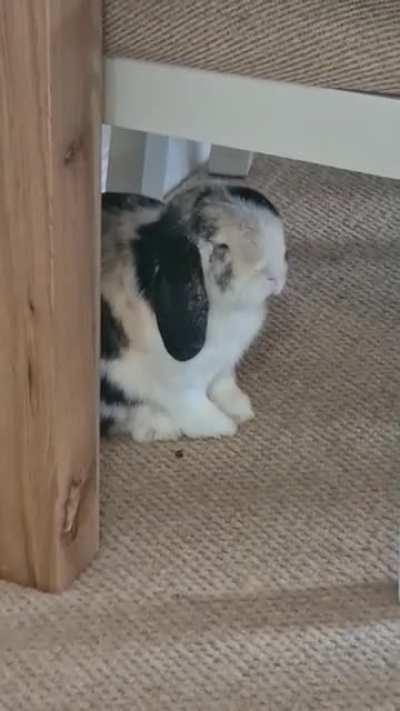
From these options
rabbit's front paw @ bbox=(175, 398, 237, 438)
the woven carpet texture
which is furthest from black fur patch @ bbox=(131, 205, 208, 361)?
the woven carpet texture

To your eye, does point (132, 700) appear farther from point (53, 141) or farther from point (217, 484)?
point (53, 141)

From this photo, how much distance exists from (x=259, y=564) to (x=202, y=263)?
0.88 ft

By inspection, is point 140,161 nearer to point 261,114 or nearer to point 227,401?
point 227,401

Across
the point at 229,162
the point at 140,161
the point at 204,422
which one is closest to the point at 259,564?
the point at 204,422

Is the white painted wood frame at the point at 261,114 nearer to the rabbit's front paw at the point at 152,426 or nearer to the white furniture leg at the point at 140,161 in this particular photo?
the rabbit's front paw at the point at 152,426

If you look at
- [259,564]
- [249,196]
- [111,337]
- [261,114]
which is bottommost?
[259,564]

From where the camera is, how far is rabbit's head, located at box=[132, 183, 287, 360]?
3.38 feet

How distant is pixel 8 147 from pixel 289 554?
46 centimetres

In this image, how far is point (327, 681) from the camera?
0.94 metres

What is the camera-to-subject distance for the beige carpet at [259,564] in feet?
3.08

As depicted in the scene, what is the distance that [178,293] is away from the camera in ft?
3.36

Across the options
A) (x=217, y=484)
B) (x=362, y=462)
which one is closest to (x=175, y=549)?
(x=217, y=484)

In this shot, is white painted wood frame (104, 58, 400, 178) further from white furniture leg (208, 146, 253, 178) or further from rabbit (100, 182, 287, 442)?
white furniture leg (208, 146, 253, 178)

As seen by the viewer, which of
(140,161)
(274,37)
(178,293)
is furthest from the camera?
(140,161)
